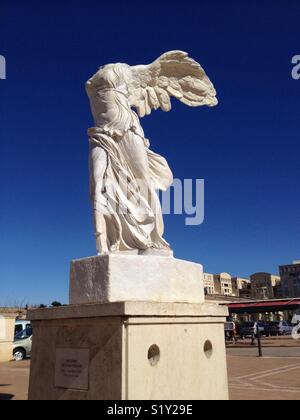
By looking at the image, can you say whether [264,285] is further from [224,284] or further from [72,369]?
[72,369]

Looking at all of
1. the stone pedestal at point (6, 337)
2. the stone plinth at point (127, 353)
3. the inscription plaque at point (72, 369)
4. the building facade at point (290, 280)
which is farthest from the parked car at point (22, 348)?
the building facade at point (290, 280)

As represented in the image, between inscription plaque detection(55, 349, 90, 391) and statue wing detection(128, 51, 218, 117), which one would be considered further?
statue wing detection(128, 51, 218, 117)

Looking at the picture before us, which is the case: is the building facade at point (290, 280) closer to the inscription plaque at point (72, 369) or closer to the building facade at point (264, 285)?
the building facade at point (264, 285)

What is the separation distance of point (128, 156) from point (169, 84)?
1.45 meters

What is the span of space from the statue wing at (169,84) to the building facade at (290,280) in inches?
3337

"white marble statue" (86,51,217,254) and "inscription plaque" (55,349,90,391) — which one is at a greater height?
"white marble statue" (86,51,217,254)

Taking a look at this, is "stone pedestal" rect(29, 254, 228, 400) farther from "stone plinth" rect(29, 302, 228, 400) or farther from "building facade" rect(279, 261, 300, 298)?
"building facade" rect(279, 261, 300, 298)

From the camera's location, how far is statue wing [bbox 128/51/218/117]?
540 cm

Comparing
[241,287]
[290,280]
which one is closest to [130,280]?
[290,280]

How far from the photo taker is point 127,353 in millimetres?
3441

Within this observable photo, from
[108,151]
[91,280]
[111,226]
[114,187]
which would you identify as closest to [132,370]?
[91,280]

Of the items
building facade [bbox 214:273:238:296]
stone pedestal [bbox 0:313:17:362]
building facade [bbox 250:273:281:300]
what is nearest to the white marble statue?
stone pedestal [bbox 0:313:17:362]

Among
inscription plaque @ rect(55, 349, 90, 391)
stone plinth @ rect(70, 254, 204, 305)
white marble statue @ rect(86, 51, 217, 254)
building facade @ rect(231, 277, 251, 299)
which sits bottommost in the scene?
inscription plaque @ rect(55, 349, 90, 391)
